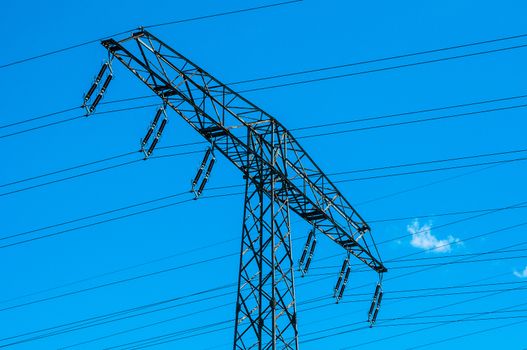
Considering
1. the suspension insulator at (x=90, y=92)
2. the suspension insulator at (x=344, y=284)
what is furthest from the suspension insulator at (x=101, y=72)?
the suspension insulator at (x=344, y=284)

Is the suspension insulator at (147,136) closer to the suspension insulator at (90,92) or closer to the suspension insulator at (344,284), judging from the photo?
the suspension insulator at (90,92)

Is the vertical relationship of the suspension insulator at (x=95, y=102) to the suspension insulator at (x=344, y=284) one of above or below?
above

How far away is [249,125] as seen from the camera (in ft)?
88.7

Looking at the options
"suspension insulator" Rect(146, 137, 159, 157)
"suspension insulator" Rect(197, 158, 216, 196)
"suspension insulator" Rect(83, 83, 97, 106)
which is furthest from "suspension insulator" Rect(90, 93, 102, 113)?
"suspension insulator" Rect(197, 158, 216, 196)

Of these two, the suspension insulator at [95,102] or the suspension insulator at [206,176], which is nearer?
the suspension insulator at [95,102]

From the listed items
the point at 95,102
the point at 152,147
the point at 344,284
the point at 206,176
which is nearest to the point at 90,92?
the point at 95,102

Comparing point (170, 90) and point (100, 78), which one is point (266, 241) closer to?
point (170, 90)

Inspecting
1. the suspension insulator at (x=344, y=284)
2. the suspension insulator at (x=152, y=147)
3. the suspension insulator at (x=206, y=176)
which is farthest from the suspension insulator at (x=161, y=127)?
the suspension insulator at (x=344, y=284)

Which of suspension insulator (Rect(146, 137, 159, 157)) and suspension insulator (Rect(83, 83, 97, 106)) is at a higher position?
suspension insulator (Rect(83, 83, 97, 106))

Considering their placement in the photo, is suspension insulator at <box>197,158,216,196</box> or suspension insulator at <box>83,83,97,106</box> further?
suspension insulator at <box>197,158,216,196</box>

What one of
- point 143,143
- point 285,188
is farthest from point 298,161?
point 143,143

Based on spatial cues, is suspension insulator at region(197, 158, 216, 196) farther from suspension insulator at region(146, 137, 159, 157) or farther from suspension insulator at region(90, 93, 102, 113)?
suspension insulator at region(90, 93, 102, 113)

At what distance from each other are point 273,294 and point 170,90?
708cm

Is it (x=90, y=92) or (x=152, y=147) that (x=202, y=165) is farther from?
(x=90, y=92)
